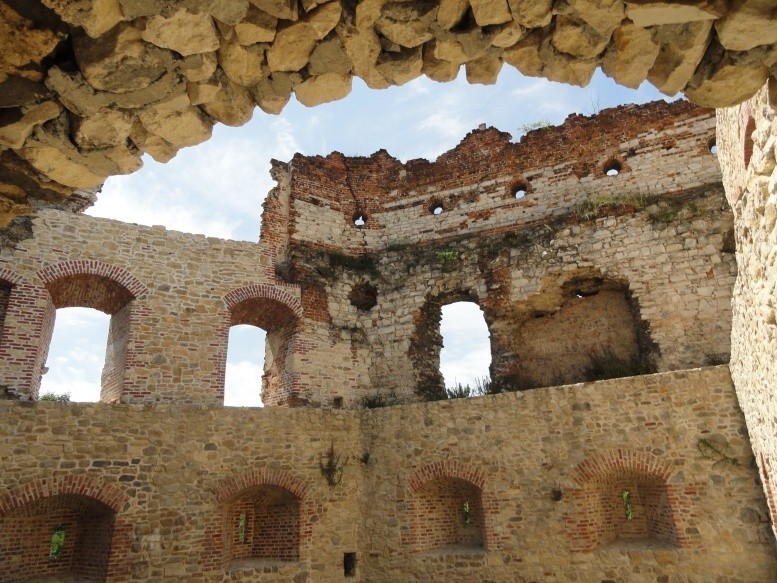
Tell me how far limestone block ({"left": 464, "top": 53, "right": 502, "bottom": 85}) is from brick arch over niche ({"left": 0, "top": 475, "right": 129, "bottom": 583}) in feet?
26.0

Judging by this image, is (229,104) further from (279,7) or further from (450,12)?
(450,12)

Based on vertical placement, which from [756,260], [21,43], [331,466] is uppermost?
[21,43]

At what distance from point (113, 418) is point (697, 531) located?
8821mm

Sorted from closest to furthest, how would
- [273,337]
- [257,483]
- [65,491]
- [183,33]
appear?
[183,33], [65,491], [257,483], [273,337]

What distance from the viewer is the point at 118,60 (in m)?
2.97

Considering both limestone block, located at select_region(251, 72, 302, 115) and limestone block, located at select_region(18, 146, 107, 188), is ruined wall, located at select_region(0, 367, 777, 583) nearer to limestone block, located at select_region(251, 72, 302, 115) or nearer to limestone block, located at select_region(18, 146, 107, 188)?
limestone block, located at select_region(18, 146, 107, 188)

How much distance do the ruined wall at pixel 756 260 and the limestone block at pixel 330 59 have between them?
2633 mm

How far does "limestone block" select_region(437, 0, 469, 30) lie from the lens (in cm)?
300

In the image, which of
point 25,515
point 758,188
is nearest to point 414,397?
point 25,515

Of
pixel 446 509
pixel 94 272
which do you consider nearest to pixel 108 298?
pixel 94 272

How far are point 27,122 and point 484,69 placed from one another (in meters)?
2.73

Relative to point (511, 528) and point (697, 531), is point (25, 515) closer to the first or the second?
point (511, 528)

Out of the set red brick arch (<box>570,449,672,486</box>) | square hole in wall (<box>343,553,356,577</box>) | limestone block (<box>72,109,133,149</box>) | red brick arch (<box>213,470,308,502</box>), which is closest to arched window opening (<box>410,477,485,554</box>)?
square hole in wall (<box>343,553,356,577</box>)

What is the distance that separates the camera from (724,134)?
22.4 ft
